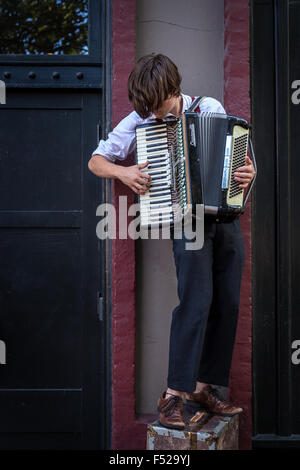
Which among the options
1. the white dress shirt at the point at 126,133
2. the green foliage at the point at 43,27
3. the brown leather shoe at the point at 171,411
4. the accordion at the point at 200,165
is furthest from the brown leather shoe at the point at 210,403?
the green foliage at the point at 43,27

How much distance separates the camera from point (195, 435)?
1.92 meters

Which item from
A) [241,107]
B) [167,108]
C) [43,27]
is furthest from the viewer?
[43,27]

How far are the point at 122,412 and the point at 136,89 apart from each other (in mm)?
1684

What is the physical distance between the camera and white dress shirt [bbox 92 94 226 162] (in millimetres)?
2086

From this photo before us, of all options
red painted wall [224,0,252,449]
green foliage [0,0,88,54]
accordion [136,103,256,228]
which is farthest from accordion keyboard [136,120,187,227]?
green foliage [0,0,88,54]

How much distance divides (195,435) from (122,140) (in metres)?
1.42

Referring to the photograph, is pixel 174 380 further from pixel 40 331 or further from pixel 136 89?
pixel 136 89

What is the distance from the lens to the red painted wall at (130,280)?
7.77ft

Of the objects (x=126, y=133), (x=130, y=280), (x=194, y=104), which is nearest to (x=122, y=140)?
(x=126, y=133)

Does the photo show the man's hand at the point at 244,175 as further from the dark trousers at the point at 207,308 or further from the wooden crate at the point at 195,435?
the wooden crate at the point at 195,435

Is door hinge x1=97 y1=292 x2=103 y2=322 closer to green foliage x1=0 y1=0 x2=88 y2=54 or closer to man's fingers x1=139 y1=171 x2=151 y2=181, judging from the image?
man's fingers x1=139 y1=171 x2=151 y2=181

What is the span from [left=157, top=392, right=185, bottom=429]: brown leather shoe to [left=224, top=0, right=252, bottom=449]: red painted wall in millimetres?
503

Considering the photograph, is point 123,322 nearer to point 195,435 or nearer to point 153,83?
point 195,435
